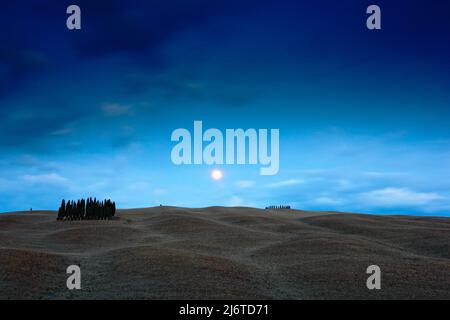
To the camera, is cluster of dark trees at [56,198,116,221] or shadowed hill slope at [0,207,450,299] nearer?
shadowed hill slope at [0,207,450,299]

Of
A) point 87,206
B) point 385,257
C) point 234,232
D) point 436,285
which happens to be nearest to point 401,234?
point 385,257

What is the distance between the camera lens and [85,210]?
198 feet

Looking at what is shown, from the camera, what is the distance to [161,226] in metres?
48.8

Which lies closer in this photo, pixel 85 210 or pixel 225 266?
pixel 225 266

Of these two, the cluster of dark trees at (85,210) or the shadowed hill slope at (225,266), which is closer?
the shadowed hill slope at (225,266)

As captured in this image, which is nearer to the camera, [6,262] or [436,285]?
[436,285]

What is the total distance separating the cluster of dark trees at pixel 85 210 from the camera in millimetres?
58531

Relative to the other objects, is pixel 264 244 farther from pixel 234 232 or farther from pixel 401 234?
pixel 401 234

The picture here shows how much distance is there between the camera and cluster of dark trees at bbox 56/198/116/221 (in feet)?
192
